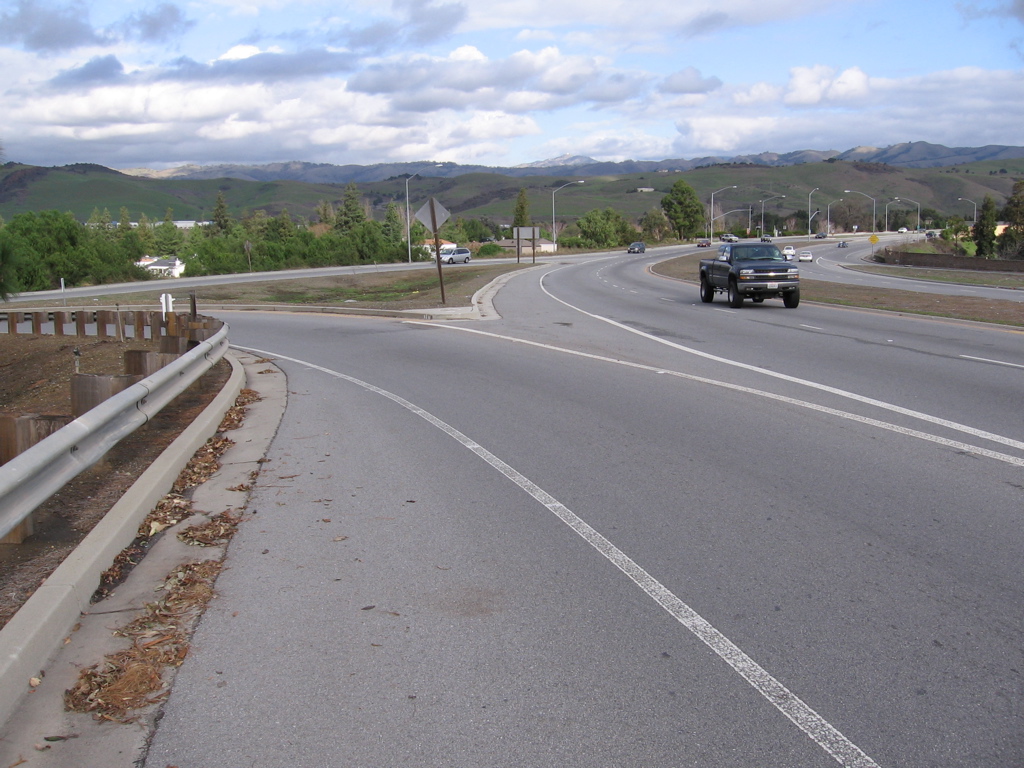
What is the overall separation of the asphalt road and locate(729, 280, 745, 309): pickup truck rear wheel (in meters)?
15.3

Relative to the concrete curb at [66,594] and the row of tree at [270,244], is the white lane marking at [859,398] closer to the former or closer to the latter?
the concrete curb at [66,594]

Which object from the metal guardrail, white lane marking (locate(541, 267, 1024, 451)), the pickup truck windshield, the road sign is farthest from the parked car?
the metal guardrail

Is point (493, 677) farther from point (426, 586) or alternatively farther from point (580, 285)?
point (580, 285)

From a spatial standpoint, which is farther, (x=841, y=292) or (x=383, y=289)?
(x=383, y=289)

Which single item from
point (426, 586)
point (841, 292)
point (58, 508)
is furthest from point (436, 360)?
point (841, 292)

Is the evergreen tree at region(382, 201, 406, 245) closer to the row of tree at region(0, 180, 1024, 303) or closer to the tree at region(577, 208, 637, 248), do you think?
the row of tree at region(0, 180, 1024, 303)

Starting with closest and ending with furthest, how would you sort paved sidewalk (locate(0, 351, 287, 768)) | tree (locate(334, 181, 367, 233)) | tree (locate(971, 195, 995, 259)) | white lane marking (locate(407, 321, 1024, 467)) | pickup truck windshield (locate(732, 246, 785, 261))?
paved sidewalk (locate(0, 351, 287, 768)) < white lane marking (locate(407, 321, 1024, 467)) < pickup truck windshield (locate(732, 246, 785, 261)) < tree (locate(971, 195, 995, 259)) < tree (locate(334, 181, 367, 233))

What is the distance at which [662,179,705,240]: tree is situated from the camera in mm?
146125

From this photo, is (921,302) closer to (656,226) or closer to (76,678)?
(76,678)

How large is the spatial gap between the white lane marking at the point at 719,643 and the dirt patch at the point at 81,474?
325 cm

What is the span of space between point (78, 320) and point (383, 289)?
23174 mm

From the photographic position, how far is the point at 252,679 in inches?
162

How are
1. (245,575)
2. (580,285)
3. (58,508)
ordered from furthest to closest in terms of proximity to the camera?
(580,285), (58,508), (245,575)

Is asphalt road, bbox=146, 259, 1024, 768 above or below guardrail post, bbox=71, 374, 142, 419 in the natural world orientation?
below
